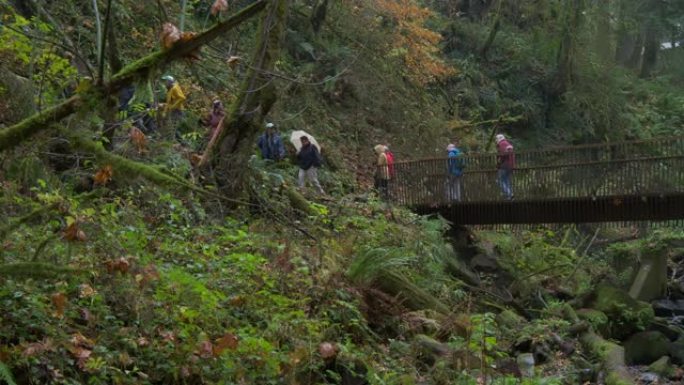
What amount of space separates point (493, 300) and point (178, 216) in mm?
6709

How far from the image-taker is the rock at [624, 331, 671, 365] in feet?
43.6

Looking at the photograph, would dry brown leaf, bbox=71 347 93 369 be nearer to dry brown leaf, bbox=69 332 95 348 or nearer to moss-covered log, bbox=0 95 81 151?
dry brown leaf, bbox=69 332 95 348

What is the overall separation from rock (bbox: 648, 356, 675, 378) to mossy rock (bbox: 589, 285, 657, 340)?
5.26 feet

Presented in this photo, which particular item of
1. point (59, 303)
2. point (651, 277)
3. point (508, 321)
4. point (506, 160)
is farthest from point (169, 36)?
point (651, 277)

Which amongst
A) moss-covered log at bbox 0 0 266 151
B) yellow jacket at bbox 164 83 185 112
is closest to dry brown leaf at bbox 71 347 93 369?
moss-covered log at bbox 0 0 266 151

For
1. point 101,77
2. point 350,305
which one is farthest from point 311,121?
point 101,77

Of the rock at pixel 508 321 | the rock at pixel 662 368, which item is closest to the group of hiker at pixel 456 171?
the rock at pixel 508 321

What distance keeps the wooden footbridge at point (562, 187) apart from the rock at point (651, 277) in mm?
2661

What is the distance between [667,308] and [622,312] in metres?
3.16

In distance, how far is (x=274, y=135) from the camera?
1655 centimetres

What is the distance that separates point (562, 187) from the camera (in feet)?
50.3

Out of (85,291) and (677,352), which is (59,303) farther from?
(677,352)

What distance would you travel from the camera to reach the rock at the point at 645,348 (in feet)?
43.6

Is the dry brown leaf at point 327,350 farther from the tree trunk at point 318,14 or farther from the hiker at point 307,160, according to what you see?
the tree trunk at point 318,14
